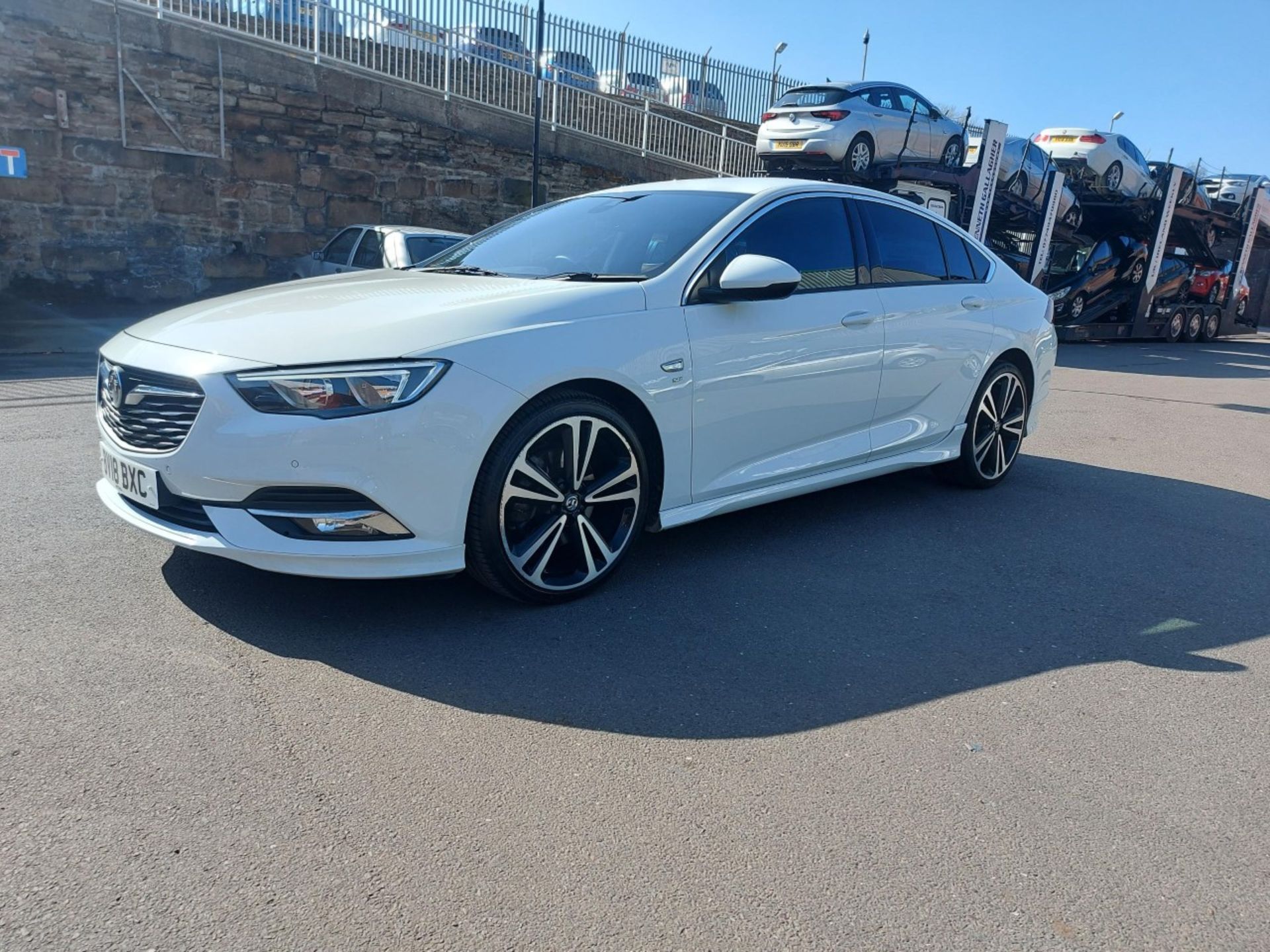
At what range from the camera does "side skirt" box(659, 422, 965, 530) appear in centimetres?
434

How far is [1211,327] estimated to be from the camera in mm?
24266

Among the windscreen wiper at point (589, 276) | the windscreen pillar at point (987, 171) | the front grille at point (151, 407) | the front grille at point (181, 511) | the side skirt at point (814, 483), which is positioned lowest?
the side skirt at point (814, 483)

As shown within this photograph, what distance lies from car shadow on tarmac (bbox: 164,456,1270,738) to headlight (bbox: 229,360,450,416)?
82 centimetres

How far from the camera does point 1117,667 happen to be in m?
3.73

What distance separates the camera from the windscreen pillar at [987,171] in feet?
54.2

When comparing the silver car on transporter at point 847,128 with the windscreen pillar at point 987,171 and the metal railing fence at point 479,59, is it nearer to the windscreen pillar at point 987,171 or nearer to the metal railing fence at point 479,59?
the windscreen pillar at point 987,171

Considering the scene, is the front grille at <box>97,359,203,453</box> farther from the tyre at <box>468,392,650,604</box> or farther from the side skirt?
the side skirt

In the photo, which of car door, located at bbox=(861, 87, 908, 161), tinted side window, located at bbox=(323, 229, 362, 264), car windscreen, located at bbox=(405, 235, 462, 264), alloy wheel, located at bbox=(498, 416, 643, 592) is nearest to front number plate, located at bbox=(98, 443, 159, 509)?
alloy wheel, located at bbox=(498, 416, 643, 592)

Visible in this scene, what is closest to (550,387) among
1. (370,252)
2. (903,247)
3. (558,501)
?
(558,501)

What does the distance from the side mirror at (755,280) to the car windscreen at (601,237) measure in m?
0.25

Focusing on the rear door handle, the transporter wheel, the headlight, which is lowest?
the transporter wheel

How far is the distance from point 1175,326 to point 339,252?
18.4 meters

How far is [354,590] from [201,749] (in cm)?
125

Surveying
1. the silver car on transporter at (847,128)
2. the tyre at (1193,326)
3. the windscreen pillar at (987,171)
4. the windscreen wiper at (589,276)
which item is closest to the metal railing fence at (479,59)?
the silver car on transporter at (847,128)
